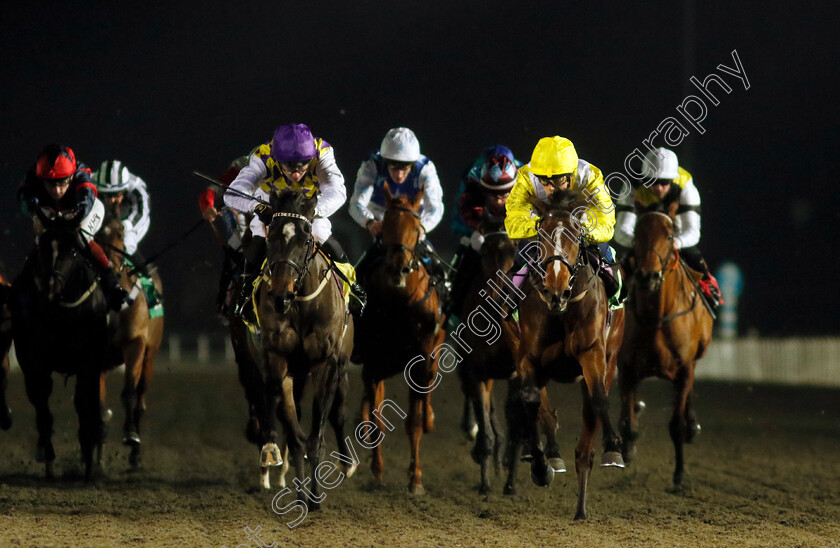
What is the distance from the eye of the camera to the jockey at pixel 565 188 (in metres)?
6.78

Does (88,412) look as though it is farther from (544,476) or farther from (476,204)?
(544,476)

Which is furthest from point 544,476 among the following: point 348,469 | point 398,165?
point 398,165

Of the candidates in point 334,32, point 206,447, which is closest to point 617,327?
point 206,447

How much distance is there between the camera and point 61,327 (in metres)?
8.22

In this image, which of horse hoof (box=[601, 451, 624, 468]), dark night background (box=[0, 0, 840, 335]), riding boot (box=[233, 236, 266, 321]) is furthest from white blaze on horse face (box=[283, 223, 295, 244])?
dark night background (box=[0, 0, 840, 335])

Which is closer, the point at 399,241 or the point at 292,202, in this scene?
the point at 292,202

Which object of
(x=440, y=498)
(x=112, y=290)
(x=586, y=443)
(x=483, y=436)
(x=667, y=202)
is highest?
(x=667, y=202)

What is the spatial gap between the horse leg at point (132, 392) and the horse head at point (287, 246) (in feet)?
10.3

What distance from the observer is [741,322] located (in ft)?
81.8

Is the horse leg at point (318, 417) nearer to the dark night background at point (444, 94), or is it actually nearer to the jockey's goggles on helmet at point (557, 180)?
the jockey's goggles on helmet at point (557, 180)

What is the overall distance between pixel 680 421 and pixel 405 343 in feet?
7.99

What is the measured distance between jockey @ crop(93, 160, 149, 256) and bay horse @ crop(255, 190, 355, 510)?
3213 mm

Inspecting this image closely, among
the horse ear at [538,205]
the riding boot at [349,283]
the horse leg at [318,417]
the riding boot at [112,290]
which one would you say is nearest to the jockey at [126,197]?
the riding boot at [112,290]

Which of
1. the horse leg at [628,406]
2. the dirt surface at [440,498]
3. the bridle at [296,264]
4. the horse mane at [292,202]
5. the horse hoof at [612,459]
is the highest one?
the horse mane at [292,202]
